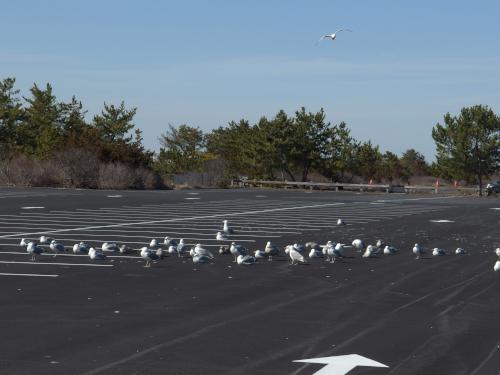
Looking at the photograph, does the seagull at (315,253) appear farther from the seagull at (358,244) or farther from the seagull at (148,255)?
the seagull at (148,255)

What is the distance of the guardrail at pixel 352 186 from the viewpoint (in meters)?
67.4

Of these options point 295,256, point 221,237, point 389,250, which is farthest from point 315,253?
point 221,237

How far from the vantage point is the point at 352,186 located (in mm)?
68062

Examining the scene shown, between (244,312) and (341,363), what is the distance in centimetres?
297

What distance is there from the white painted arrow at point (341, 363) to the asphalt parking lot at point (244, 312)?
0.39ft

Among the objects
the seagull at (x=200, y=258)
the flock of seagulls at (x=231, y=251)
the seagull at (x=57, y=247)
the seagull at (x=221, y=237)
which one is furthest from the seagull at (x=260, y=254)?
the seagull at (x=221, y=237)

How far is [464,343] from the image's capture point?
9078mm

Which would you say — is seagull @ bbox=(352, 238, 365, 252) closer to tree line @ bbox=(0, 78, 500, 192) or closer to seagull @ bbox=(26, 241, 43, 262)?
seagull @ bbox=(26, 241, 43, 262)

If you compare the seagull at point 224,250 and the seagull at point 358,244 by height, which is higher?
the seagull at point 358,244

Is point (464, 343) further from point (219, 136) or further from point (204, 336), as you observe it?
point (219, 136)

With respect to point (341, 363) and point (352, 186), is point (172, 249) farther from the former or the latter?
point (352, 186)

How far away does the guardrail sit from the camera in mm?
67375

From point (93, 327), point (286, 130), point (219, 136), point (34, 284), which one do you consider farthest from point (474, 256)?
point (219, 136)

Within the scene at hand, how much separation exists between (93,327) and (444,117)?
7677 centimetres
